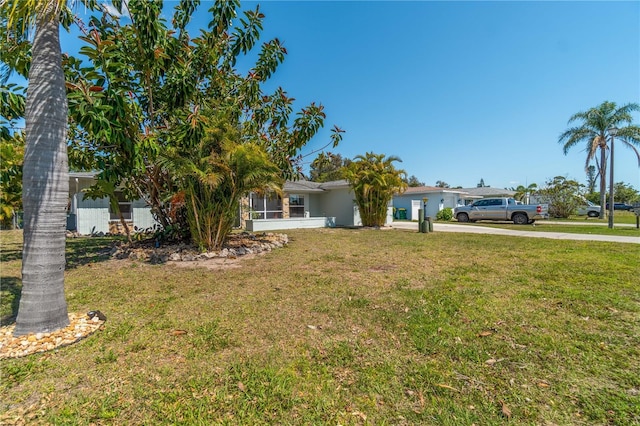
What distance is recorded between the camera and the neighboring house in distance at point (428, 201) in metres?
27.8

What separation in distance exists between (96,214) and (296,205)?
37.3 ft

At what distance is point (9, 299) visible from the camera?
465 centimetres

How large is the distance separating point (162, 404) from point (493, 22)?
12944 mm

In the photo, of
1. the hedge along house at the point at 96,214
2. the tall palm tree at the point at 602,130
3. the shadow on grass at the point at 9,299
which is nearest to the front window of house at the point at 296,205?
the hedge along house at the point at 96,214

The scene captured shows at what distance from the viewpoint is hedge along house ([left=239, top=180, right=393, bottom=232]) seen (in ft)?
61.8

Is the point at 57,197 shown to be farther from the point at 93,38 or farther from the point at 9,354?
the point at 93,38

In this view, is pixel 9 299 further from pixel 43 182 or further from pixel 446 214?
pixel 446 214

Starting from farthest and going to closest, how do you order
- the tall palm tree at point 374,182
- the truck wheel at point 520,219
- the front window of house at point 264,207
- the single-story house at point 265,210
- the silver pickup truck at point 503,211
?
the truck wheel at point 520,219 < the silver pickup truck at point 503,211 < the front window of house at point 264,207 < the tall palm tree at point 374,182 < the single-story house at point 265,210

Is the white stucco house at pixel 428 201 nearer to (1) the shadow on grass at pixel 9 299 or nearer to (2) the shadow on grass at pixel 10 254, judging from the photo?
(2) the shadow on grass at pixel 10 254

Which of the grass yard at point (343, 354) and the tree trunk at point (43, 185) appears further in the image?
the tree trunk at point (43, 185)

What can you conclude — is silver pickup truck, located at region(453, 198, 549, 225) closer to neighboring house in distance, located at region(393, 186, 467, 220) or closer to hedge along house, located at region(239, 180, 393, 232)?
neighboring house in distance, located at region(393, 186, 467, 220)

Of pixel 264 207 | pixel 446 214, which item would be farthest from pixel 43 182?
pixel 446 214

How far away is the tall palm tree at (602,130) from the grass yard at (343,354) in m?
24.0

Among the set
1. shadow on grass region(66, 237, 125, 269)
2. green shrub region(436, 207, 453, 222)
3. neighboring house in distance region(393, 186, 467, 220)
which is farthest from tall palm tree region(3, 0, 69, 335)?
neighboring house in distance region(393, 186, 467, 220)
